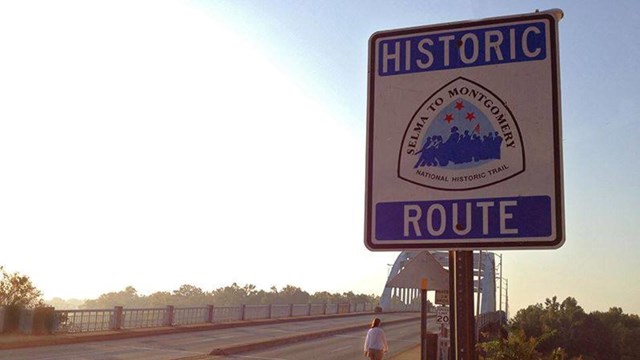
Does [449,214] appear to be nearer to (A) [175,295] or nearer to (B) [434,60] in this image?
(B) [434,60]

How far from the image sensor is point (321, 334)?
34.0m

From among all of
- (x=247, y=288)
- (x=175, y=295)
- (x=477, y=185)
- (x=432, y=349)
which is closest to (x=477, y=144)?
(x=477, y=185)

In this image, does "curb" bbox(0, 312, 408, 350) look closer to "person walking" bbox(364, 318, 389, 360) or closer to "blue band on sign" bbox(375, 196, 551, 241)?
"person walking" bbox(364, 318, 389, 360)

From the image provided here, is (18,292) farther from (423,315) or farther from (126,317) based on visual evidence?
(423,315)

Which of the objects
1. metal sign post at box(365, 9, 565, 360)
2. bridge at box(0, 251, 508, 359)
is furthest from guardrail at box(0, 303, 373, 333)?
metal sign post at box(365, 9, 565, 360)

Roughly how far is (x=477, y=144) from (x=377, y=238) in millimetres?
634

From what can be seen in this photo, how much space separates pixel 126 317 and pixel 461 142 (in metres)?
30.7

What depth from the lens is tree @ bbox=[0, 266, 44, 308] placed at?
92.3 ft

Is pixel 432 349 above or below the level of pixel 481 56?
below

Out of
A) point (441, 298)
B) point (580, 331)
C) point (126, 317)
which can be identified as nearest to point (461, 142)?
point (441, 298)

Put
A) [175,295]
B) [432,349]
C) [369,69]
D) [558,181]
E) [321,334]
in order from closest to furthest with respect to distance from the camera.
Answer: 1. [558,181]
2. [369,69]
3. [432,349]
4. [321,334]
5. [175,295]

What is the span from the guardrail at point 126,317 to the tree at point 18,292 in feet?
4.11

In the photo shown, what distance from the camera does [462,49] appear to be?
3029mm

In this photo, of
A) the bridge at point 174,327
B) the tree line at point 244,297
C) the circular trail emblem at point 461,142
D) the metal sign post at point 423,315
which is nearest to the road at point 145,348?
the bridge at point 174,327
